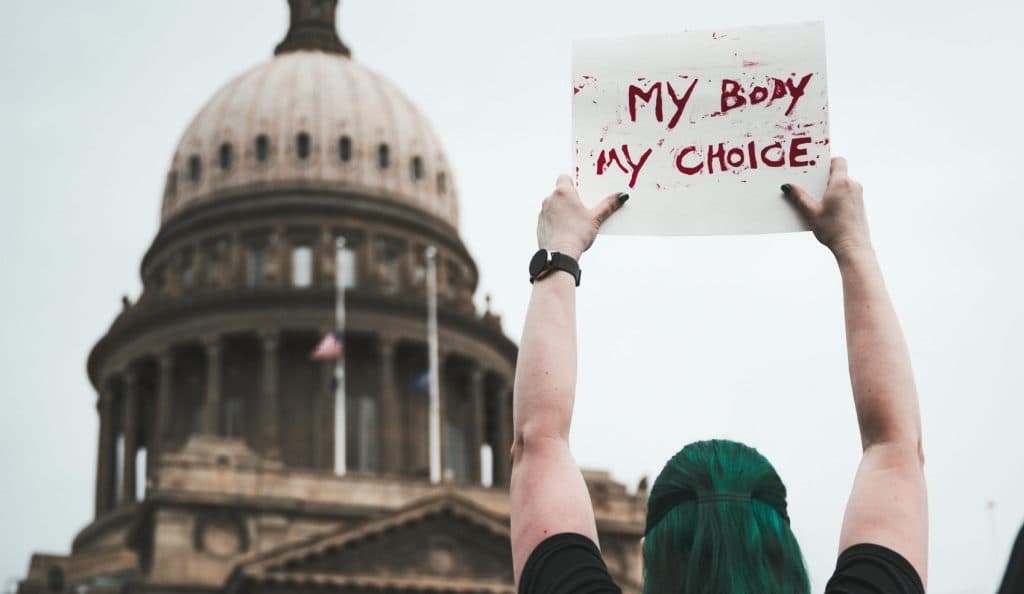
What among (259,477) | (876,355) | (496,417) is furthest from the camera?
(496,417)

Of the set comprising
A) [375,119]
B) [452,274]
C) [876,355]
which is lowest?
[876,355]

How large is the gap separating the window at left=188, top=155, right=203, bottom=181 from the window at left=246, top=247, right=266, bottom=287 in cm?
526

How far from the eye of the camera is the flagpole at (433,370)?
68250 mm

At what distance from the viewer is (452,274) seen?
85.4 metres

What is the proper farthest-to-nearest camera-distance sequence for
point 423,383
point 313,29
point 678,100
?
1. point 313,29
2. point 423,383
3. point 678,100

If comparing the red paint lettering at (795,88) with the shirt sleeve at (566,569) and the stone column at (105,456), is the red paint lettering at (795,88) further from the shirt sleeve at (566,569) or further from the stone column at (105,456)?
the stone column at (105,456)

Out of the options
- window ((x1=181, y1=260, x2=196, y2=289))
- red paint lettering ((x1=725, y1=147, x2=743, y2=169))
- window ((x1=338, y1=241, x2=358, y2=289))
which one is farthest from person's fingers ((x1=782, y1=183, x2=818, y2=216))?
window ((x1=181, y1=260, x2=196, y2=289))

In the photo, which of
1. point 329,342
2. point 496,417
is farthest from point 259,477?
point 496,417

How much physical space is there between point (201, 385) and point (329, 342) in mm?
13609

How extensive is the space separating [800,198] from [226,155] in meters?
80.5

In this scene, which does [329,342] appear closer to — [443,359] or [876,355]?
[443,359]

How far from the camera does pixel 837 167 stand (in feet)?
15.3

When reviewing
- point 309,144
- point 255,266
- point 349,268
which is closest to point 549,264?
point 349,268

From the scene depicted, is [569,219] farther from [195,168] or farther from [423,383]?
[195,168]
